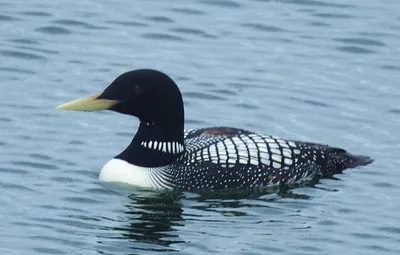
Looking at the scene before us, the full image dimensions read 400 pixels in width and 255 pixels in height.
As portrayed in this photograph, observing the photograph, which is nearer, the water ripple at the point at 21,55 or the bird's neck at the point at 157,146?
the bird's neck at the point at 157,146

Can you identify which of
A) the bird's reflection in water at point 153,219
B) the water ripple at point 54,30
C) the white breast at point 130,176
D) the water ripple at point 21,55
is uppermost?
the water ripple at point 54,30

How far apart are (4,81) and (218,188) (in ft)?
9.66

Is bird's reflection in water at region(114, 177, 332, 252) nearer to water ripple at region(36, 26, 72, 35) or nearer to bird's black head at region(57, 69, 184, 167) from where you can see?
bird's black head at region(57, 69, 184, 167)

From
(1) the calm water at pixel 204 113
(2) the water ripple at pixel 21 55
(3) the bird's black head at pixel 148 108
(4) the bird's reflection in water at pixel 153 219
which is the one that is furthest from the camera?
(2) the water ripple at pixel 21 55

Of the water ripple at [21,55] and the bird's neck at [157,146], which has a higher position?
the water ripple at [21,55]

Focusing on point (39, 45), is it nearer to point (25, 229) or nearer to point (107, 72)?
point (107, 72)

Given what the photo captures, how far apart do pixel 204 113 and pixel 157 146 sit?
5.26ft

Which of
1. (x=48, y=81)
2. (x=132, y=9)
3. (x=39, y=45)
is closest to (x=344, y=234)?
(x=48, y=81)

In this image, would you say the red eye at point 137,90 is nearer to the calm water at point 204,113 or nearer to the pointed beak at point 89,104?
the pointed beak at point 89,104

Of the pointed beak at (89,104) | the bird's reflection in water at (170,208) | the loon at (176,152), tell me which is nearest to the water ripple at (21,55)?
the loon at (176,152)

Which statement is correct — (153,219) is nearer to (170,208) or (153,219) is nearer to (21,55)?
(170,208)

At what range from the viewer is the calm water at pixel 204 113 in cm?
1066

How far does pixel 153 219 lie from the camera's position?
11.1 meters

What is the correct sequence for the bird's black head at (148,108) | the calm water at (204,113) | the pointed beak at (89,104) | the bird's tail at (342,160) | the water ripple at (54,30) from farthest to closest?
the water ripple at (54,30)
the bird's tail at (342,160)
the bird's black head at (148,108)
the pointed beak at (89,104)
the calm water at (204,113)
